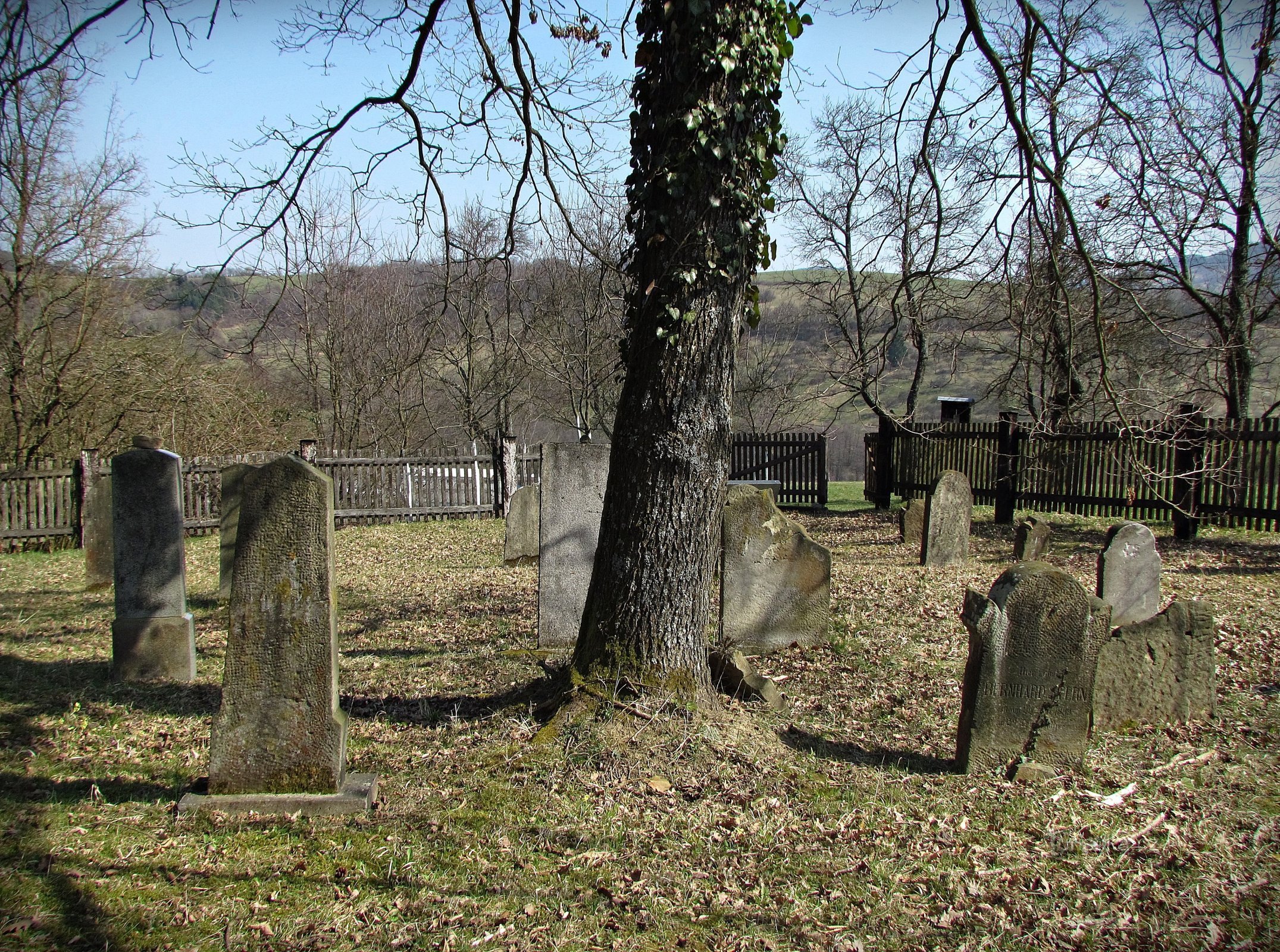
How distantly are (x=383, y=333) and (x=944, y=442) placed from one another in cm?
1689

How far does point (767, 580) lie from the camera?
7418mm

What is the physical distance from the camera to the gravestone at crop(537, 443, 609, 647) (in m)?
7.12

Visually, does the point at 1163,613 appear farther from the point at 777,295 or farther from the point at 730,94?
the point at 777,295

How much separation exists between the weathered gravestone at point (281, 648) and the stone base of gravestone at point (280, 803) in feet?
0.06

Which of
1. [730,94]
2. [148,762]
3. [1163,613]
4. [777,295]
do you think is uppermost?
[777,295]

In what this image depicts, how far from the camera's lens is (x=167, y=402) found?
17891mm

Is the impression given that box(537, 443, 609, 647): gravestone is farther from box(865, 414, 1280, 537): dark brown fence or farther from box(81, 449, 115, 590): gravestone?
box(81, 449, 115, 590): gravestone

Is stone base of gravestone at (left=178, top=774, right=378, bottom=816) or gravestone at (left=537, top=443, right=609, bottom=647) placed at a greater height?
gravestone at (left=537, top=443, right=609, bottom=647)

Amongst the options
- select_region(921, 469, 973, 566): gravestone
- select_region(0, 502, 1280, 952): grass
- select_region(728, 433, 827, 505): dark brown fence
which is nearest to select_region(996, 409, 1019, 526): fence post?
select_region(728, 433, 827, 505): dark brown fence

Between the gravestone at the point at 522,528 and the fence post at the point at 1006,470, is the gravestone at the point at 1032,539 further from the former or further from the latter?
the gravestone at the point at 522,528

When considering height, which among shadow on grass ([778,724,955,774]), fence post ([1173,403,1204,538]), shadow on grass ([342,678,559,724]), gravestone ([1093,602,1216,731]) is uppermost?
fence post ([1173,403,1204,538])

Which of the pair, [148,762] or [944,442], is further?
[944,442]

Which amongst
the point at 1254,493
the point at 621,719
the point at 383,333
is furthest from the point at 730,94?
the point at 383,333

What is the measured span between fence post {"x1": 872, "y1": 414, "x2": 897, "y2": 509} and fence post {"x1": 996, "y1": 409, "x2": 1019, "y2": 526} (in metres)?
2.97
